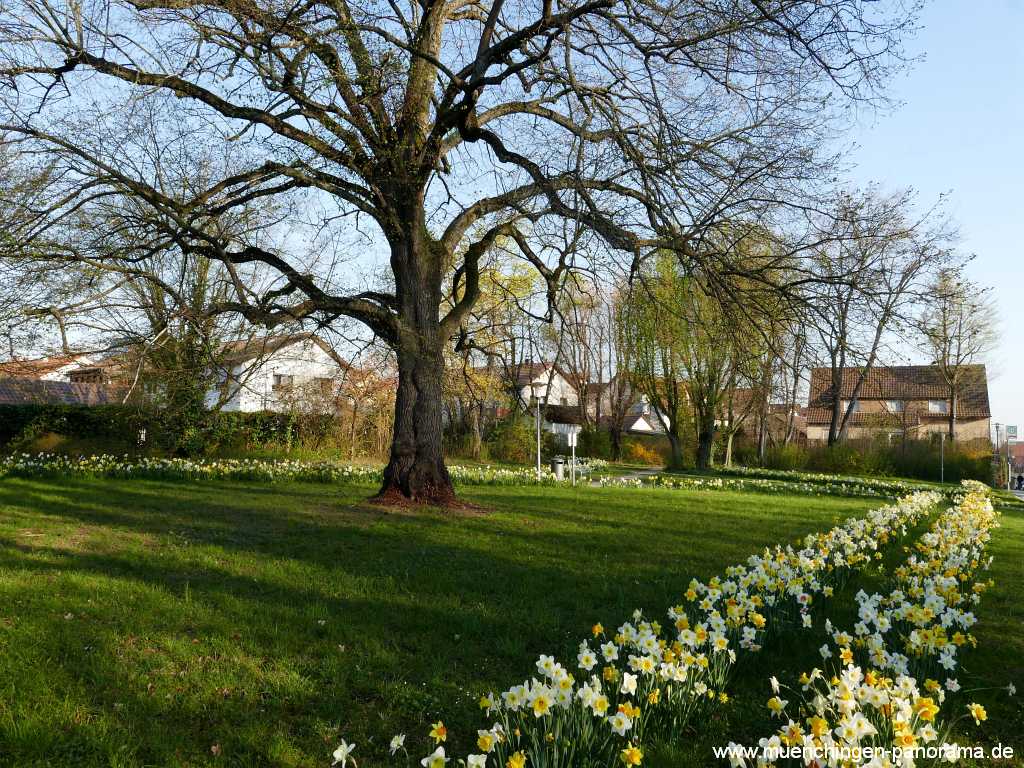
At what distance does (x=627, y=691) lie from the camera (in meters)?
3.08

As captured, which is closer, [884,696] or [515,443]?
[884,696]

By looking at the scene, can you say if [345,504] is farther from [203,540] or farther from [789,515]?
[789,515]

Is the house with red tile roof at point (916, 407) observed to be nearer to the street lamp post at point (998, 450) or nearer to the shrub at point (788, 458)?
the street lamp post at point (998, 450)

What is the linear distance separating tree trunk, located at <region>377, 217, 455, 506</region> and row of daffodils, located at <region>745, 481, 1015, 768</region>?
21.6 feet

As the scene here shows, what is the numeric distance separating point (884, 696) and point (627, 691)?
3.31ft

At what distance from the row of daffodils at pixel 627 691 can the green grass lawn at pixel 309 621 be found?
0.54 feet

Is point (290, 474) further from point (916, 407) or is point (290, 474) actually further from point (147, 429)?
point (916, 407)

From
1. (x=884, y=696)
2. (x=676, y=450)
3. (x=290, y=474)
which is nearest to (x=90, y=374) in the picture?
(x=290, y=474)

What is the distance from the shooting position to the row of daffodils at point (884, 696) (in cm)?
256

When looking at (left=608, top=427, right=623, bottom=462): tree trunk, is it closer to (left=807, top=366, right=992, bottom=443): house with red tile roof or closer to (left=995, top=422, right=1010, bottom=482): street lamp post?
(left=995, top=422, right=1010, bottom=482): street lamp post

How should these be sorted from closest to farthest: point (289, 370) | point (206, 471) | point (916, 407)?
1. point (206, 471)
2. point (289, 370)
3. point (916, 407)

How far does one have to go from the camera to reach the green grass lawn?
332cm

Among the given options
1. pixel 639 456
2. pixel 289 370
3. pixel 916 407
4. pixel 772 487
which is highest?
pixel 916 407

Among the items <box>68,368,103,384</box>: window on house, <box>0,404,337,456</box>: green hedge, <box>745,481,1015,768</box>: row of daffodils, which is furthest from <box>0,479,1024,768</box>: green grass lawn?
<box>0,404,337,456</box>: green hedge
